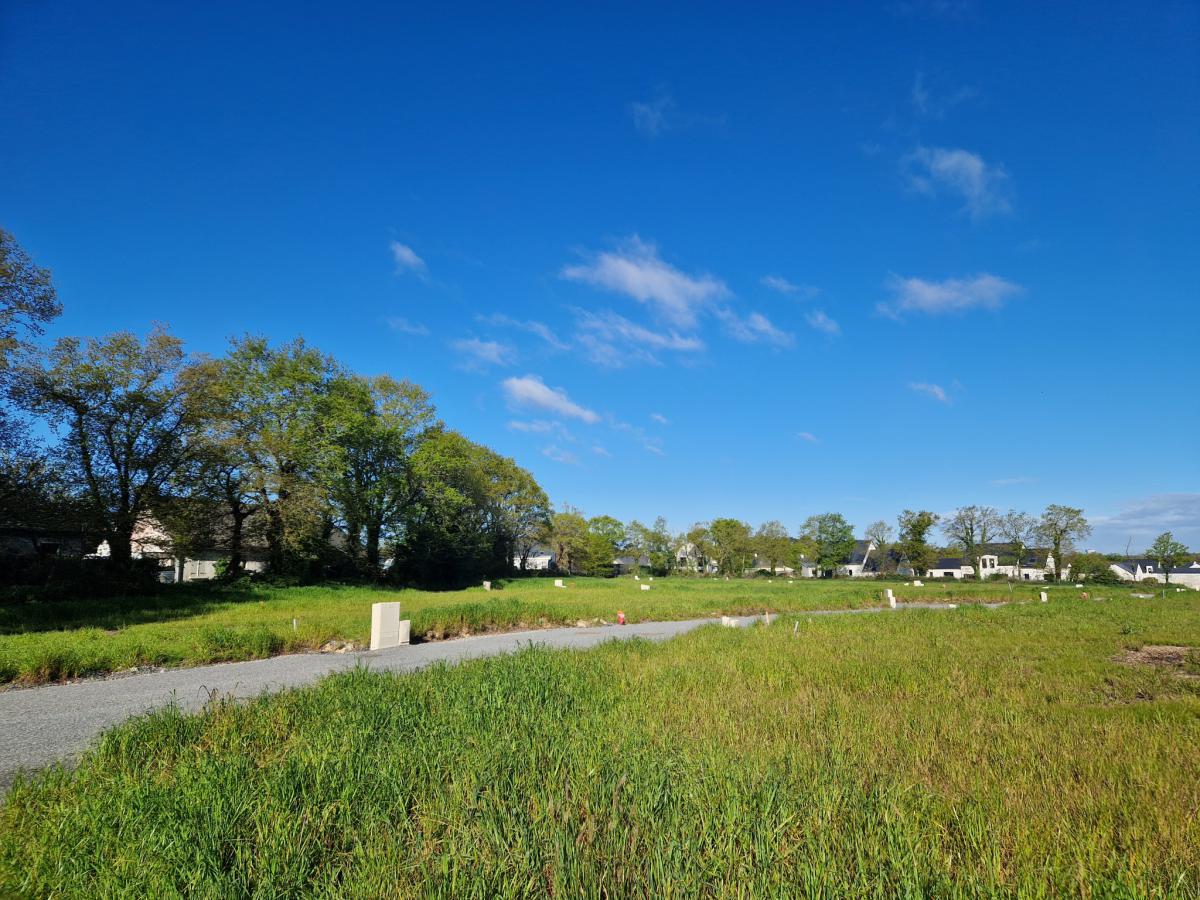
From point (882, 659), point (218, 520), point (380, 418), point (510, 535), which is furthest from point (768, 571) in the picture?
point (882, 659)

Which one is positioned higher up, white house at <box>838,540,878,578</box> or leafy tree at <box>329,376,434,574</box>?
leafy tree at <box>329,376,434,574</box>

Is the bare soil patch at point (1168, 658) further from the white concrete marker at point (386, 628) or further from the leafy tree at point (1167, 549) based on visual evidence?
the leafy tree at point (1167, 549)

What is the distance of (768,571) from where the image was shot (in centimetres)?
10631

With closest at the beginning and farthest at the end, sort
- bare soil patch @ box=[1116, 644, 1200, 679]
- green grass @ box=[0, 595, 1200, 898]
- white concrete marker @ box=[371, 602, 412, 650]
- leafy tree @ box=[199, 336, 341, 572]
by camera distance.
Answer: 1. green grass @ box=[0, 595, 1200, 898]
2. bare soil patch @ box=[1116, 644, 1200, 679]
3. white concrete marker @ box=[371, 602, 412, 650]
4. leafy tree @ box=[199, 336, 341, 572]

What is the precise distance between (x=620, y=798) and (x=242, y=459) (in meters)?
33.2

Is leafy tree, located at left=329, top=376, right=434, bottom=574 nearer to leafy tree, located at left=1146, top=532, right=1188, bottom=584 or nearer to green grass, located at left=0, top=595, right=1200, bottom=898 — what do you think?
green grass, located at left=0, top=595, right=1200, bottom=898

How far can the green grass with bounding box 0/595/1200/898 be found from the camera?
3203 mm

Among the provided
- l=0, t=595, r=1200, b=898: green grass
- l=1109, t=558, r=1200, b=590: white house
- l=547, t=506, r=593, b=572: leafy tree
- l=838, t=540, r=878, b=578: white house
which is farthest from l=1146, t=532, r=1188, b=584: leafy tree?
l=0, t=595, r=1200, b=898: green grass

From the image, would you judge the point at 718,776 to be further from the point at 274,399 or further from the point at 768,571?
the point at 768,571

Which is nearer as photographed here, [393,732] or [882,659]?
[393,732]

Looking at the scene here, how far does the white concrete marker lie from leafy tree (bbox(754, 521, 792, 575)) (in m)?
92.6

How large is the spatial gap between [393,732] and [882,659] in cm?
962

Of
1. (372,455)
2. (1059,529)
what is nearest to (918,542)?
(1059,529)

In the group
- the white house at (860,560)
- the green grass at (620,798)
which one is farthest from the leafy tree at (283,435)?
the white house at (860,560)
